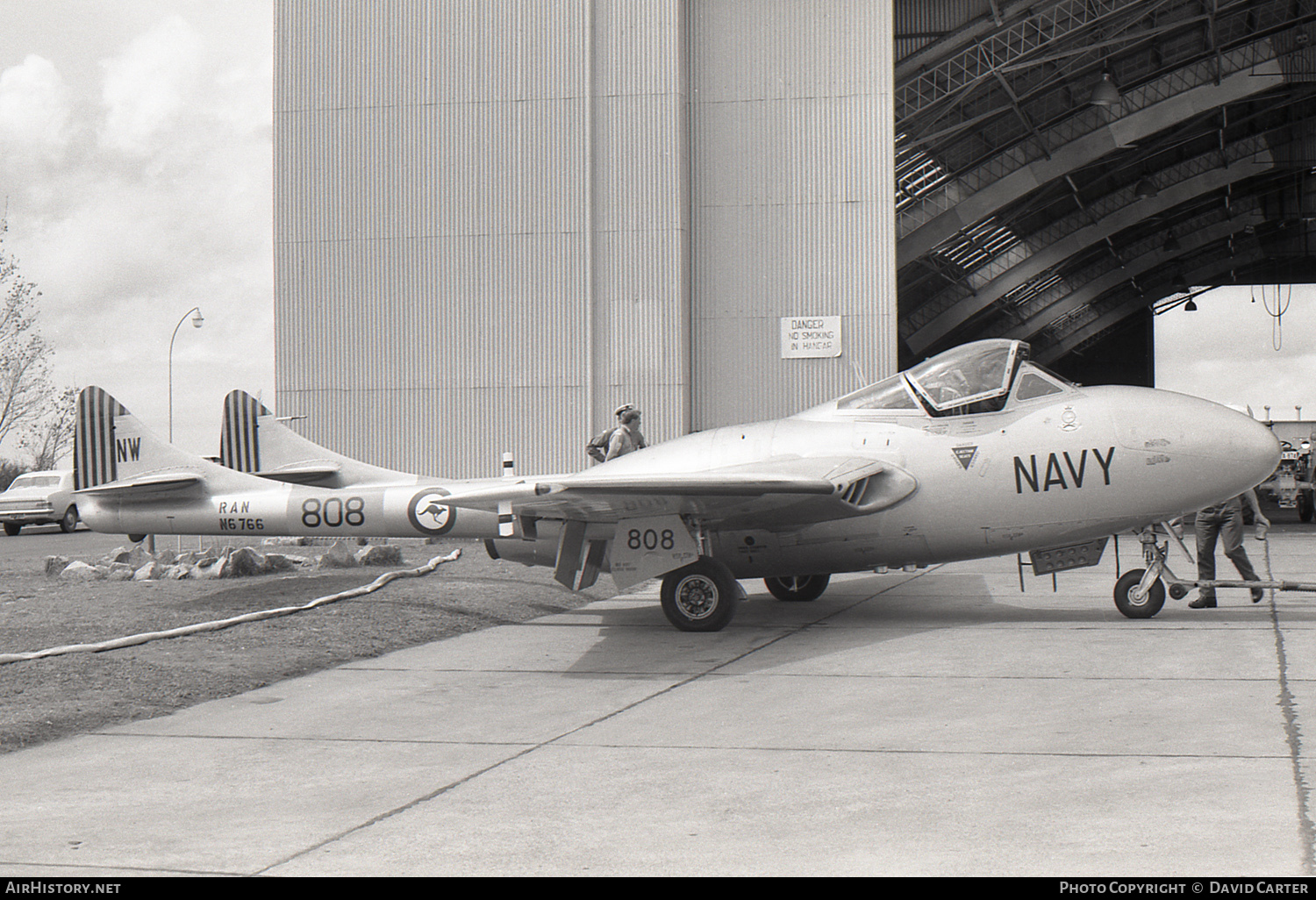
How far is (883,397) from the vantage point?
35.9 feet

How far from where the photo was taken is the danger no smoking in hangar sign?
2062 cm

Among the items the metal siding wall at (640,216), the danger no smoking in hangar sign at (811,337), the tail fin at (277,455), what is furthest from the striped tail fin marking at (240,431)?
the danger no smoking in hangar sign at (811,337)

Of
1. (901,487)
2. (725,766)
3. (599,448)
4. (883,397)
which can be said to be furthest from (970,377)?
(725,766)

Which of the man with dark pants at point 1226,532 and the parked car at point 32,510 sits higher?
the man with dark pants at point 1226,532

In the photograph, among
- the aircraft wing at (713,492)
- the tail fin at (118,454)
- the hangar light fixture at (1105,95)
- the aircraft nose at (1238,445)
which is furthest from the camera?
the hangar light fixture at (1105,95)

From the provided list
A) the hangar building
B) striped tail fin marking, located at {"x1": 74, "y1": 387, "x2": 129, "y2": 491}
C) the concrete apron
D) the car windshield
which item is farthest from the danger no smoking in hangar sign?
the car windshield

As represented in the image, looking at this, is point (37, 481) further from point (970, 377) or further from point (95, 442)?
point (970, 377)

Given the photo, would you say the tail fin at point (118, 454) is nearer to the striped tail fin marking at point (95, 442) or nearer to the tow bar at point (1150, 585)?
the striped tail fin marking at point (95, 442)

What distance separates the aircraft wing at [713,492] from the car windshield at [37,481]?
110 feet

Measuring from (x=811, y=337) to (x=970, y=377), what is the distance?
1023cm

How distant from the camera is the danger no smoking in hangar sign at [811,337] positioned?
20625 millimetres

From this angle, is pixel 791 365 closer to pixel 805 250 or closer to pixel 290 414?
pixel 805 250
